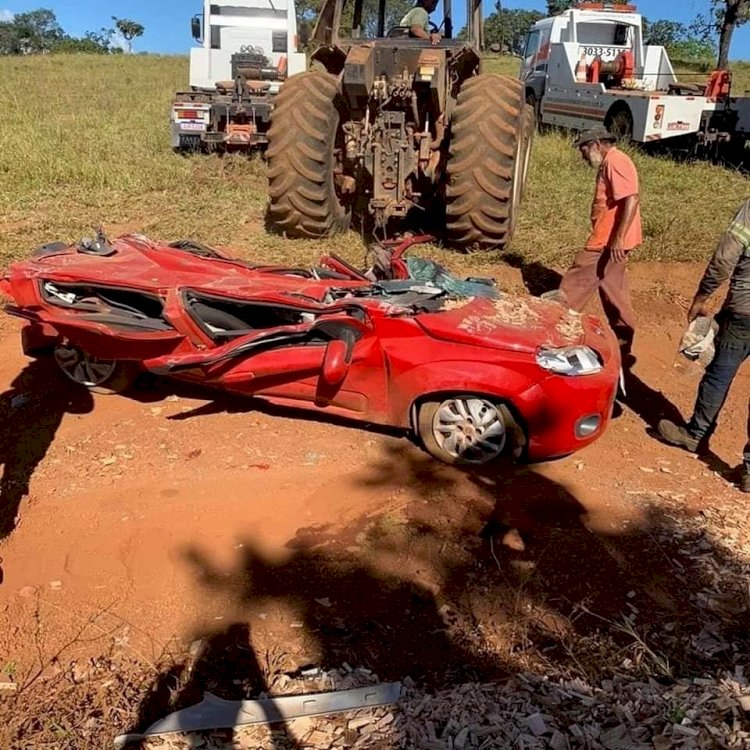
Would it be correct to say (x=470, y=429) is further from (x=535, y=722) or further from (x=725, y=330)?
(x=535, y=722)

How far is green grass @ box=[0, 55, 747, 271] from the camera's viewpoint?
26.0ft

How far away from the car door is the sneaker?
175 centimetres

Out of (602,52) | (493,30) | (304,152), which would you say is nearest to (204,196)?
(304,152)

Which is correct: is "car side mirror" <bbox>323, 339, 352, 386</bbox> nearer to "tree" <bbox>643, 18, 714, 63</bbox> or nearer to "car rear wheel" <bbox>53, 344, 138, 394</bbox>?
"car rear wheel" <bbox>53, 344, 138, 394</bbox>

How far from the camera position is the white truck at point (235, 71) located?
1165 centimetres

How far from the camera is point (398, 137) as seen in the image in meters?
7.19

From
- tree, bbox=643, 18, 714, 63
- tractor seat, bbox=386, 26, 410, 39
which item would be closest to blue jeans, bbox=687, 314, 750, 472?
tractor seat, bbox=386, 26, 410, 39

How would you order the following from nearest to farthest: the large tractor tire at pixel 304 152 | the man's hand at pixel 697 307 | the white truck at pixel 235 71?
the man's hand at pixel 697 307, the large tractor tire at pixel 304 152, the white truck at pixel 235 71

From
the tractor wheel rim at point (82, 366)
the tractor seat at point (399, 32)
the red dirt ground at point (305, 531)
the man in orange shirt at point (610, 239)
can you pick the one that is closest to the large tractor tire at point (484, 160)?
the tractor seat at point (399, 32)

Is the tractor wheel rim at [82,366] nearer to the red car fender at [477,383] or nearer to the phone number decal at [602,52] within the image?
the red car fender at [477,383]

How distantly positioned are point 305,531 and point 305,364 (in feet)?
3.09

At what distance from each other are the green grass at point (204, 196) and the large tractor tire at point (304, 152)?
36 centimetres

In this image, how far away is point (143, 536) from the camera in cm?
363

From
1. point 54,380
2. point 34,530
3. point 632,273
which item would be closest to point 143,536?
point 34,530
